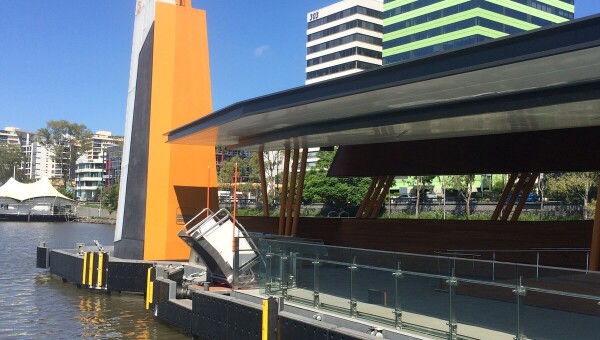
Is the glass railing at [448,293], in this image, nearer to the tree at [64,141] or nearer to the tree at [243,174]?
the tree at [243,174]

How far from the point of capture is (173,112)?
81.5 feet

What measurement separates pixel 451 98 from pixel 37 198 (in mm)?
104390

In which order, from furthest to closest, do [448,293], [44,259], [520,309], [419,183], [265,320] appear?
[419,183]
[44,259]
[265,320]
[448,293]
[520,309]

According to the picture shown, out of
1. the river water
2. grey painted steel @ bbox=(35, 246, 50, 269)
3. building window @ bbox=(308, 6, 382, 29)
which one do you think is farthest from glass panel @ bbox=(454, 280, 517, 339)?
building window @ bbox=(308, 6, 382, 29)

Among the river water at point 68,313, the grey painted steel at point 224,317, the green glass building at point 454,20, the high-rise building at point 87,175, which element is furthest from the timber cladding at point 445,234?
the high-rise building at point 87,175

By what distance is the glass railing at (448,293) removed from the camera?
7.98m

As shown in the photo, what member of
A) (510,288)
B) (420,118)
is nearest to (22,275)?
(420,118)

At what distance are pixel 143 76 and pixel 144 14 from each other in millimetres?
2668

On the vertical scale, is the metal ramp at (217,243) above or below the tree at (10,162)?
below

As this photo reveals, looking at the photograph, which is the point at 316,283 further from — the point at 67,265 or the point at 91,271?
the point at 67,265

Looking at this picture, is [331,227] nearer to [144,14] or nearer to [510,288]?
[144,14]

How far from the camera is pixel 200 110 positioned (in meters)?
25.5

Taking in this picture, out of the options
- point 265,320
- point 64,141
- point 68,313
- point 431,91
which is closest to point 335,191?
point 68,313

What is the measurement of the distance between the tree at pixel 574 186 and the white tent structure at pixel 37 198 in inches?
3078
